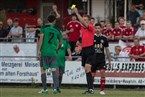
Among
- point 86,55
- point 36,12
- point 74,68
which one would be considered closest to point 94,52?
point 86,55

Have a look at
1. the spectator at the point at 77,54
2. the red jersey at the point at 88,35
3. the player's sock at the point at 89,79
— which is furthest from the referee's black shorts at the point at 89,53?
the spectator at the point at 77,54

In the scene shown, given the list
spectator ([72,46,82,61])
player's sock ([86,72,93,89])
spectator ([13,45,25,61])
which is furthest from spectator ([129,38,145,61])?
player's sock ([86,72,93,89])

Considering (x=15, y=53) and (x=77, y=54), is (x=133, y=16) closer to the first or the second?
(x=77, y=54)

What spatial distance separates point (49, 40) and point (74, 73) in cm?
547

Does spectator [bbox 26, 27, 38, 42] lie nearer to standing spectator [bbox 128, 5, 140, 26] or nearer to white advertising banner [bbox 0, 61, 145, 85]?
Answer: white advertising banner [bbox 0, 61, 145, 85]

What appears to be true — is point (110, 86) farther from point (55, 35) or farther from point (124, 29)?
point (55, 35)

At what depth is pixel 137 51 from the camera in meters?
23.2

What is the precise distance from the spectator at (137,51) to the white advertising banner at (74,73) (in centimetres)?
23

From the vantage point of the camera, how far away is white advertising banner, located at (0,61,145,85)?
23.2 meters

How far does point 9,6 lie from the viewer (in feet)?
113

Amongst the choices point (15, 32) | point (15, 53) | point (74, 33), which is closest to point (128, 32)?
point (74, 33)

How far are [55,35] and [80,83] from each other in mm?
5533

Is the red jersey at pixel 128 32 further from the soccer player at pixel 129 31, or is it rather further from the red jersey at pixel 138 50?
the red jersey at pixel 138 50

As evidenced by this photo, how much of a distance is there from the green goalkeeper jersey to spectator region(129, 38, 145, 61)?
18.0 ft
